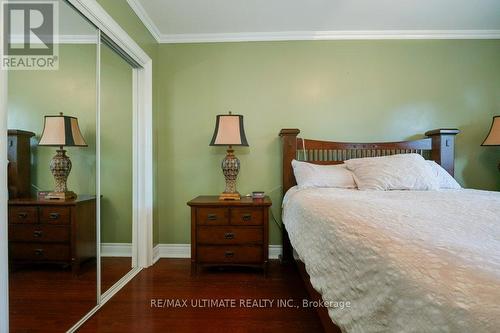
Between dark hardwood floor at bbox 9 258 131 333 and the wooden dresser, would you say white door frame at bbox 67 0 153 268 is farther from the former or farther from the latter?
the wooden dresser

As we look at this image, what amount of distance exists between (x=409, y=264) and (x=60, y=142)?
1726mm

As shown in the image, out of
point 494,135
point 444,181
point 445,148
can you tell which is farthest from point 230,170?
point 494,135

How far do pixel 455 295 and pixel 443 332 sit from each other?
0.07 m

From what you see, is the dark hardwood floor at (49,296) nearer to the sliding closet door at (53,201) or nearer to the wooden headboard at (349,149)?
the sliding closet door at (53,201)

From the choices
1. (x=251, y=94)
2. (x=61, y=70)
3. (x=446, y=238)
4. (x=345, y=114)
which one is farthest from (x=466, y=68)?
(x=61, y=70)

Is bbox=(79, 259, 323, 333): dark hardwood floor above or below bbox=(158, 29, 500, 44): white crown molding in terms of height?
below

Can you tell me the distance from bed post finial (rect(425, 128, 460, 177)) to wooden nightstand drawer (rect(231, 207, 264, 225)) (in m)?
1.83

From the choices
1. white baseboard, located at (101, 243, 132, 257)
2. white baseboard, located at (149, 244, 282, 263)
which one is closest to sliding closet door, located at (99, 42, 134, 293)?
white baseboard, located at (101, 243, 132, 257)

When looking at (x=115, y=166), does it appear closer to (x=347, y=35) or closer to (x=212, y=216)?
(x=212, y=216)

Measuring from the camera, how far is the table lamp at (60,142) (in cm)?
128

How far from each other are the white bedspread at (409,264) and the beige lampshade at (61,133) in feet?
4.91

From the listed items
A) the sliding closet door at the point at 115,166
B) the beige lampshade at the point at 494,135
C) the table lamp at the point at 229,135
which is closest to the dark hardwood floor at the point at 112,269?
the sliding closet door at the point at 115,166

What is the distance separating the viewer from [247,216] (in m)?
2.02

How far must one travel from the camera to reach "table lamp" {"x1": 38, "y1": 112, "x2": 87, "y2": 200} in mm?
1281
